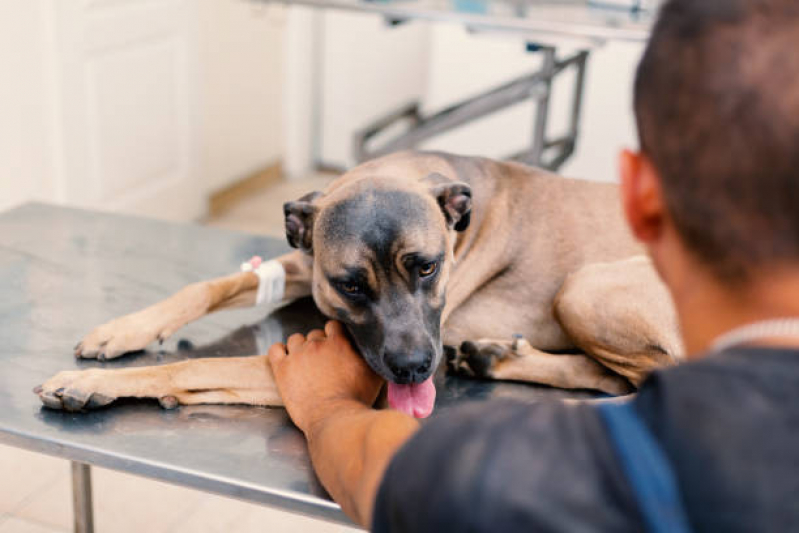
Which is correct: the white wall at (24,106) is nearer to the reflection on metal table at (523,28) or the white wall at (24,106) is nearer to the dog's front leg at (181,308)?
the reflection on metal table at (523,28)

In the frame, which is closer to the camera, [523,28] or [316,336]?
[316,336]

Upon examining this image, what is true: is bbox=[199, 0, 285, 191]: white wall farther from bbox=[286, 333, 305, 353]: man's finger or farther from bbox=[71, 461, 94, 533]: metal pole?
bbox=[286, 333, 305, 353]: man's finger

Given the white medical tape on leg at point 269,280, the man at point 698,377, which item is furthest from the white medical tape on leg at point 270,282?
the man at point 698,377

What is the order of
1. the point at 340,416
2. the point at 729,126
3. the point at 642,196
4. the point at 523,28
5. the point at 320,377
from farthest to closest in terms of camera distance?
the point at 523,28 → the point at 320,377 → the point at 340,416 → the point at 642,196 → the point at 729,126

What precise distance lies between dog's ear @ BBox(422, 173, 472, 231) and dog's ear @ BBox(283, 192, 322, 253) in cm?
30

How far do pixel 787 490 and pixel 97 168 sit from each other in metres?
4.34

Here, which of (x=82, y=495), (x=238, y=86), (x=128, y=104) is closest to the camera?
(x=82, y=495)

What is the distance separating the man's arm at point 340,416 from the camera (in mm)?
1146

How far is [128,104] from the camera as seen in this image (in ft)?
15.4

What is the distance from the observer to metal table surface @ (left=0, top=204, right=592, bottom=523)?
5.01 feet

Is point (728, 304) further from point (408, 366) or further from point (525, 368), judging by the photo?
point (525, 368)

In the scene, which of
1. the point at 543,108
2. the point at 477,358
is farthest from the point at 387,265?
the point at 543,108

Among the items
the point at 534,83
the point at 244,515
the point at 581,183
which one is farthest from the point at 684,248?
the point at 534,83

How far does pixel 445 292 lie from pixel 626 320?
435mm
